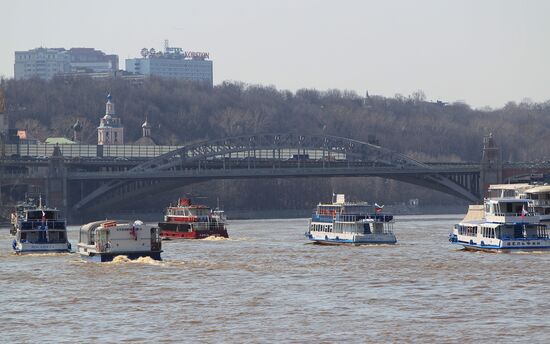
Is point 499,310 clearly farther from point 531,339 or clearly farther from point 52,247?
point 52,247

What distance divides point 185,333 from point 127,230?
1092 inches

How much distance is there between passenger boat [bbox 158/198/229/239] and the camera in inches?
4515

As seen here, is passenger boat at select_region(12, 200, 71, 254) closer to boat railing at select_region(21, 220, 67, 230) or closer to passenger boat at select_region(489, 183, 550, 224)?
boat railing at select_region(21, 220, 67, 230)

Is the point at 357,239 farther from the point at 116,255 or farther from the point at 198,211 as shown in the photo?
the point at 116,255

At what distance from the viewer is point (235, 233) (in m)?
126

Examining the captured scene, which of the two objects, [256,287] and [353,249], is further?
[353,249]

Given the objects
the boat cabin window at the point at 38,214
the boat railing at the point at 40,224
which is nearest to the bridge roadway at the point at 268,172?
the boat cabin window at the point at 38,214

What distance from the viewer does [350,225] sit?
332 ft

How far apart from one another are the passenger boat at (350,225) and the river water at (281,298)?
7344 millimetres

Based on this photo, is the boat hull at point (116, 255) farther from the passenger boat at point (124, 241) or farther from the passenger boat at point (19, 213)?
the passenger boat at point (19, 213)

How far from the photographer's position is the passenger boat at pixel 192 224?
376ft

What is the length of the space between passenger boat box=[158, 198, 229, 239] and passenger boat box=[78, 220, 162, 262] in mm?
31707

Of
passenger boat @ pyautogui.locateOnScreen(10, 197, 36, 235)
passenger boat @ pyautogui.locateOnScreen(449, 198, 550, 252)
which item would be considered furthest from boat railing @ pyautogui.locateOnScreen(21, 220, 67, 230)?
passenger boat @ pyautogui.locateOnScreen(449, 198, 550, 252)

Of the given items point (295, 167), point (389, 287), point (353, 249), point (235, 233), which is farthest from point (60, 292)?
point (295, 167)
